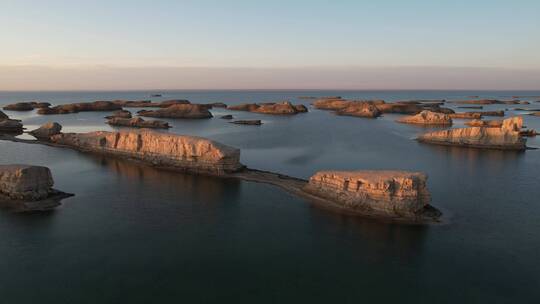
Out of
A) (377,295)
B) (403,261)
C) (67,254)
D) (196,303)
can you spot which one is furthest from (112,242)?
(403,261)

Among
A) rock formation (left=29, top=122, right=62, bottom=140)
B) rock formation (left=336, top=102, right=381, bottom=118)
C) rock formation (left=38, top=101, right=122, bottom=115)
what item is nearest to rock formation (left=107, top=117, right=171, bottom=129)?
rock formation (left=29, top=122, right=62, bottom=140)

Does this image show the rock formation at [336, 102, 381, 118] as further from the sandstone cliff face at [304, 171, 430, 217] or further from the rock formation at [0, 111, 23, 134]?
the sandstone cliff face at [304, 171, 430, 217]

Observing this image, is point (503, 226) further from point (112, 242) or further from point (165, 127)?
point (165, 127)

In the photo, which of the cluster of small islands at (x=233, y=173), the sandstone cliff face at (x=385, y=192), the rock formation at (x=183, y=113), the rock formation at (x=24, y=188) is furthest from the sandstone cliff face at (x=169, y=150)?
the rock formation at (x=183, y=113)

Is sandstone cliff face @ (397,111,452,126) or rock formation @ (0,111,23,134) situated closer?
rock formation @ (0,111,23,134)

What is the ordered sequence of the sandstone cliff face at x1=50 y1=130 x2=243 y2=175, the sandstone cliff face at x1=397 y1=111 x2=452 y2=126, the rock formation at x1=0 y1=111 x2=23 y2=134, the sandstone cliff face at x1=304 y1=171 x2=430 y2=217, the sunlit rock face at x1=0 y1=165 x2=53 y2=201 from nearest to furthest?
the sandstone cliff face at x1=304 y1=171 x2=430 y2=217
the sunlit rock face at x1=0 y1=165 x2=53 y2=201
the sandstone cliff face at x1=50 y1=130 x2=243 y2=175
the rock formation at x1=0 y1=111 x2=23 y2=134
the sandstone cliff face at x1=397 y1=111 x2=452 y2=126

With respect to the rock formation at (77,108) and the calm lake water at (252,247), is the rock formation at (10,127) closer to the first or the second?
the calm lake water at (252,247)

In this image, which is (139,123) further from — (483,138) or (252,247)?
(252,247)
